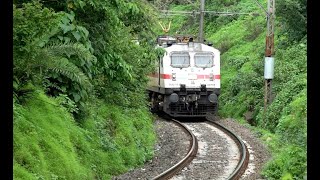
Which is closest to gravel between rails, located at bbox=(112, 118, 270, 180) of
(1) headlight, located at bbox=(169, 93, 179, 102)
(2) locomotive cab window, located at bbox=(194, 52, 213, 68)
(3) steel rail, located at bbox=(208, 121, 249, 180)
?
(3) steel rail, located at bbox=(208, 121, 249, 180)

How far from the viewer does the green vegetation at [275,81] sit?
35.1ft

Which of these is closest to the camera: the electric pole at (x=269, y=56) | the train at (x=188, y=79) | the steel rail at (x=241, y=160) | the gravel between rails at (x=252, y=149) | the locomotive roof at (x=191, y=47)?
the steel rail at (x=241, y=160)

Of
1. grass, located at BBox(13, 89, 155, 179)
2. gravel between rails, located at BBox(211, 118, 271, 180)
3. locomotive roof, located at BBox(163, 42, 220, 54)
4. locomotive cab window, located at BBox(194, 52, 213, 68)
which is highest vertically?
locomotive roof, located at BBox(163, 42, 220, 54)

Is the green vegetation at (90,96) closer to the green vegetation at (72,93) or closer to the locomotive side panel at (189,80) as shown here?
the green vegetation at (72,93)

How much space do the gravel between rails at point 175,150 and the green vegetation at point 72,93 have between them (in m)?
0.30

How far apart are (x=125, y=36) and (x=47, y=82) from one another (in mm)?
5170

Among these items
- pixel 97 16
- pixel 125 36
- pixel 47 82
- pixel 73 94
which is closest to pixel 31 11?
pixel 47 82

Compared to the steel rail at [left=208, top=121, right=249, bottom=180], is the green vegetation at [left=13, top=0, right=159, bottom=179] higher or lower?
higher

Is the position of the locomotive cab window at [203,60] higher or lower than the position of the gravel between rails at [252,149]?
higher

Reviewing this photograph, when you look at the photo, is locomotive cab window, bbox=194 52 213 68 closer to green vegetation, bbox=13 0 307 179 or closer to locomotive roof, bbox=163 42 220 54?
locomotive roof, bbox=163 42 220 54

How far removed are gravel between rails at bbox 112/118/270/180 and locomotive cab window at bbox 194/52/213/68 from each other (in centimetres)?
285

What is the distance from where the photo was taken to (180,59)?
21.2m

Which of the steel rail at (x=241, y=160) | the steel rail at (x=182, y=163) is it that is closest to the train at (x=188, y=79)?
the steel rail at (x=241, y=160)

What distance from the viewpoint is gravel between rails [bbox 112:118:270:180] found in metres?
10.6
